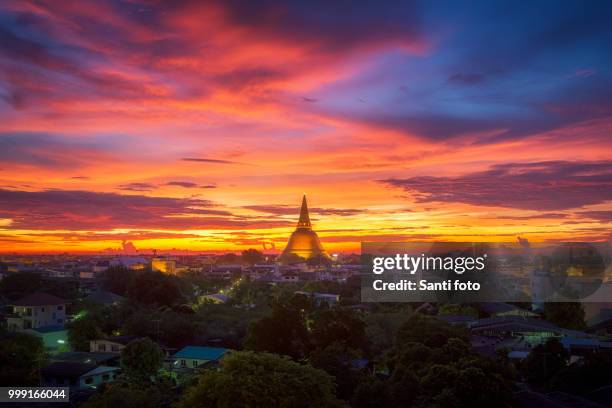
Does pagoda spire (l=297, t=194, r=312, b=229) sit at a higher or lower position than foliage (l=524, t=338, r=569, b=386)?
higher

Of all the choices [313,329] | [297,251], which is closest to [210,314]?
[313,329]

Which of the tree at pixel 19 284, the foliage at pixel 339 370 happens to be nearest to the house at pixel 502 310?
the foliage at pixel 339 370

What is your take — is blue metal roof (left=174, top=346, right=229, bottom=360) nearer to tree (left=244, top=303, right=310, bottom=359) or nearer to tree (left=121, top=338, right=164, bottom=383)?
tree (left=244, top=303, right=310, bottom=359)

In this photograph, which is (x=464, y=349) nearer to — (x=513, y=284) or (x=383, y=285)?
(x=383, y=285)

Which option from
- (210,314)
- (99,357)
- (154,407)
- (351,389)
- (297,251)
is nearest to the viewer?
(154,407)

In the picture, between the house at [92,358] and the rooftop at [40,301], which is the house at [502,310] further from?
the rooftop at [40,301]

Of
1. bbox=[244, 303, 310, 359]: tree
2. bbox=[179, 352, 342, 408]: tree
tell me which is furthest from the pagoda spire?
bbox=[179, 352, 342, 408]: tree
